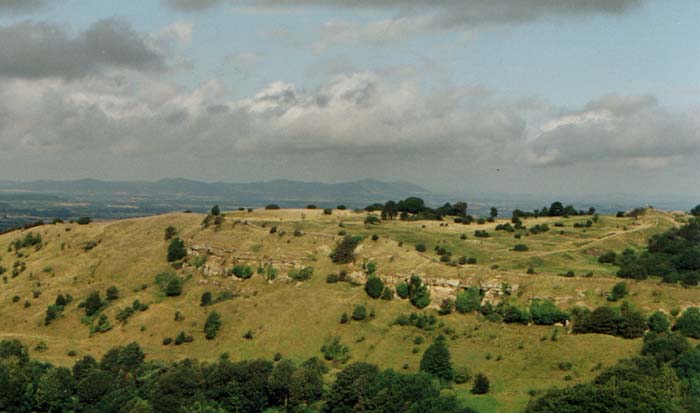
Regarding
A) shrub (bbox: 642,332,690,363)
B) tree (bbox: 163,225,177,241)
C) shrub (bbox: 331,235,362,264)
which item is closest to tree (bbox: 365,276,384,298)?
shrub (bbox: 331,235,362,264)

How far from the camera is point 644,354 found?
1885 inches

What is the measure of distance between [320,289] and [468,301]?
20.0 metres

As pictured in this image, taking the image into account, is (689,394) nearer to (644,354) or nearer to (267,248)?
(644,354)

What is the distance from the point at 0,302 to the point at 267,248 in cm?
4037

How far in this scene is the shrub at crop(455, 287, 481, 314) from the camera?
6334 cm

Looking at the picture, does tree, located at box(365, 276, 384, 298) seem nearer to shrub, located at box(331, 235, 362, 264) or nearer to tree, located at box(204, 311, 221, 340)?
shrub, located at box(331, 235, 362, 264)

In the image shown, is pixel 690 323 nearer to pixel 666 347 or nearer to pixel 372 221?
pixel 666 347

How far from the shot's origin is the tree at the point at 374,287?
6838 centimetres

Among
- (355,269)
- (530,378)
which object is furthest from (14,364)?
(530,378)

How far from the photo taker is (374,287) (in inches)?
2697

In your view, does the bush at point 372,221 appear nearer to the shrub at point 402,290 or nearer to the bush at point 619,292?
the shrub at point 402,290

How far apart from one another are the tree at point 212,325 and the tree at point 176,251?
73.7ft

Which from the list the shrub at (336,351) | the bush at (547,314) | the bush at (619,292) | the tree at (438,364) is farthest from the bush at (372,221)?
the tree at (438,364)

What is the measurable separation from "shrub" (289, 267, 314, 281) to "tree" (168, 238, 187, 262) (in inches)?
866
